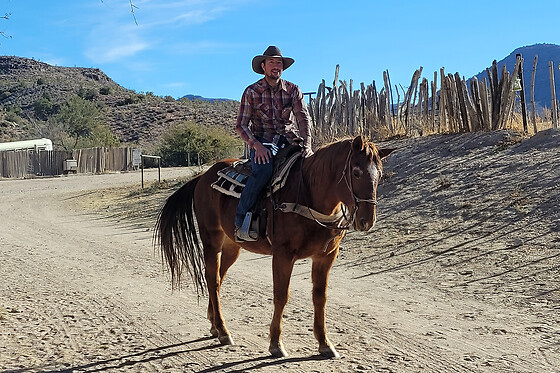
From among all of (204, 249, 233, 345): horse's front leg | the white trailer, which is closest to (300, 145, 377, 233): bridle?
(204, 249, 233, 345): horse's front leg

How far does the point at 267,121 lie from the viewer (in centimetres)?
600

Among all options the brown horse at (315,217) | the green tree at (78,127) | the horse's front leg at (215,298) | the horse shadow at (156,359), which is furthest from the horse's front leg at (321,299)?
the green tree at (78,127)

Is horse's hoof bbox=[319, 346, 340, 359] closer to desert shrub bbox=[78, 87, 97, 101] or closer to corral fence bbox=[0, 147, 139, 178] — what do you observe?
corral fence bbox=[0, 147, 139, 178]

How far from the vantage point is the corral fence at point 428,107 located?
15.4 m

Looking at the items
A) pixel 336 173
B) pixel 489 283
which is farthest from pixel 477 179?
pixel 336 173

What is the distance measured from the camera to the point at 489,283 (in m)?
8.29

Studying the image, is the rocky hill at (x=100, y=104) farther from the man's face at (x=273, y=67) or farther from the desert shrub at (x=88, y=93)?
the man's face at (x=273, y=67)

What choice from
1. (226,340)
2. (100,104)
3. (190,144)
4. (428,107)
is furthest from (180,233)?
(100,104)

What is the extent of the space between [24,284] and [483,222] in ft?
25.2

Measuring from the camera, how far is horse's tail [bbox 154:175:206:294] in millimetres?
6918

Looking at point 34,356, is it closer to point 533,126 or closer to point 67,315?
point 67,315

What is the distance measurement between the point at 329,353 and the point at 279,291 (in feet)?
2.32

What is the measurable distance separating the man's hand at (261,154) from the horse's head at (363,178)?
3.19 ft

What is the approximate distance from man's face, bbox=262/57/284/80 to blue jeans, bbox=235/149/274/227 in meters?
0.82
